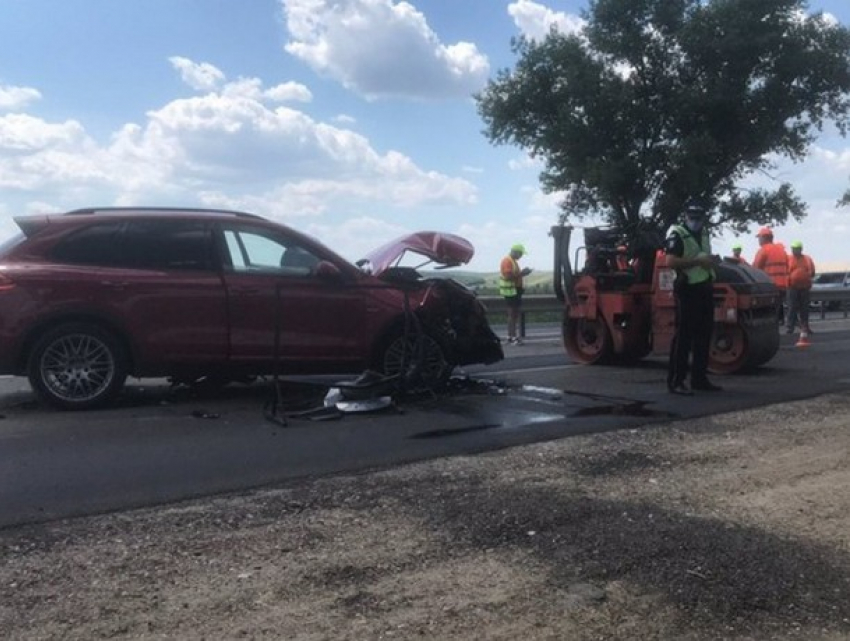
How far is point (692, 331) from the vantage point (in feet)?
33.1

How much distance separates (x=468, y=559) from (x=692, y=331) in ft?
19.9

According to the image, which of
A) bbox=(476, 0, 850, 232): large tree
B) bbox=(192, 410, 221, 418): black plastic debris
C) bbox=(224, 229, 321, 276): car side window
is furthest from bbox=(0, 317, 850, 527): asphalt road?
bbox=(476, 0, 850, 232): large tree

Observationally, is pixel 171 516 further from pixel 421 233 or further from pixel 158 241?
pixel 421 233

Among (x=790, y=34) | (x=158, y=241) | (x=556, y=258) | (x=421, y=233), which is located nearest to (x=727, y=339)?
(x=556, y=258)

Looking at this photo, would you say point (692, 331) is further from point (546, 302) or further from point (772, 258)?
point (546, 302)

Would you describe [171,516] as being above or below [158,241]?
below

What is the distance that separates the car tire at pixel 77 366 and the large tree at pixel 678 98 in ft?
96.2

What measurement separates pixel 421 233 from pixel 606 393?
2.47 m

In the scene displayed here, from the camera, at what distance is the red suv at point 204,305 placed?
8594 mm

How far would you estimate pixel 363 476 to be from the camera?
250 inches

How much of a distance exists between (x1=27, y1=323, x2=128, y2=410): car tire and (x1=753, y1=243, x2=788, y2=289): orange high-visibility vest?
41.0ft

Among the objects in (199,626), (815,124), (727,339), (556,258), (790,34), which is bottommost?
(199,626)

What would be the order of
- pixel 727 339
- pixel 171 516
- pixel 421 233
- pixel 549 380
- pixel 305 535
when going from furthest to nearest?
1. pixel 727 339
2. pixel 549 380
3. pixel 421 233
4. pixel 171 516
5. pixel 305 535

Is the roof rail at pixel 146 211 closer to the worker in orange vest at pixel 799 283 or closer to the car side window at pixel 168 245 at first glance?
the car side window at pixel 168 245
